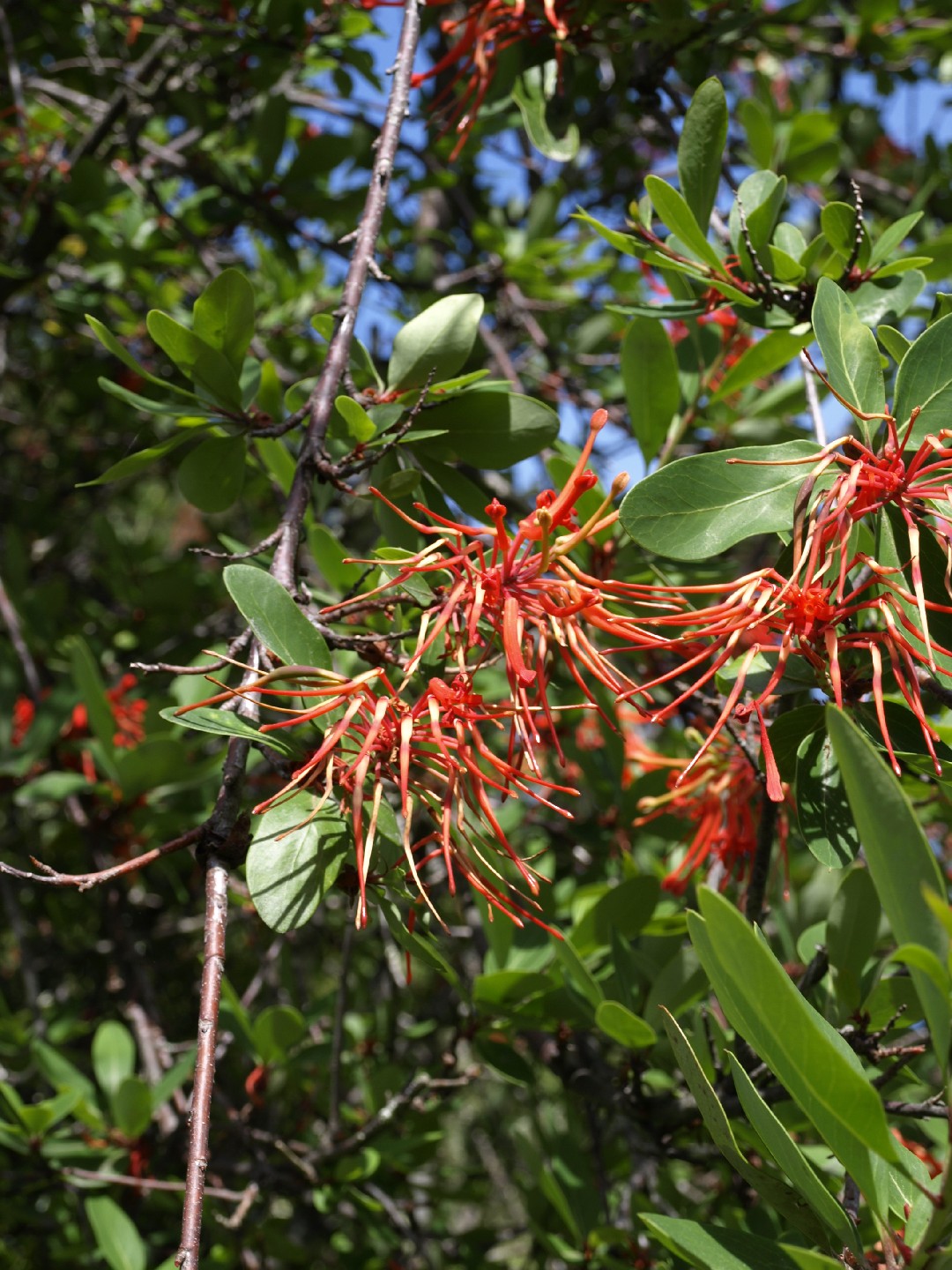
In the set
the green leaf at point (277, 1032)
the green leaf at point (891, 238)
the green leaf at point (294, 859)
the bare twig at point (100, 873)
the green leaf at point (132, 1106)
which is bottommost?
the green leaf at point (132, 1106)

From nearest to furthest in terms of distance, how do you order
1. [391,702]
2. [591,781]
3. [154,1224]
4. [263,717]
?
1. [391,702]
2. [263,717]
3. [591,781]
4. [154,1224]

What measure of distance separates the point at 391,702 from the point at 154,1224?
1539 millimetres

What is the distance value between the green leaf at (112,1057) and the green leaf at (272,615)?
0.99 metres

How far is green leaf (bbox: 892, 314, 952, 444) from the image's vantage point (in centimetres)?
71

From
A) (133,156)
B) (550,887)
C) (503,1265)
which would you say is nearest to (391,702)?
(550,887)

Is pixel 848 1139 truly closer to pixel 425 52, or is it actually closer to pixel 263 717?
pixel 263 717

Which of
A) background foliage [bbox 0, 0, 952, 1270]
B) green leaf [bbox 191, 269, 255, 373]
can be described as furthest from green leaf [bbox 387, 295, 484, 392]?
green leaf [bbox 191, 269, 255, 373]

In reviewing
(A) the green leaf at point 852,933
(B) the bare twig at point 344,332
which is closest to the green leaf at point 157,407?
(B) the bare twig at point 344,332

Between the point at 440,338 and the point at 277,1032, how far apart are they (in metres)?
0.91

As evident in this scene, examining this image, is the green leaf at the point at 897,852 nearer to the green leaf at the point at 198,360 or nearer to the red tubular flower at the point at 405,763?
the red tubular flower at the point at 405,763

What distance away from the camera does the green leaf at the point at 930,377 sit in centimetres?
71

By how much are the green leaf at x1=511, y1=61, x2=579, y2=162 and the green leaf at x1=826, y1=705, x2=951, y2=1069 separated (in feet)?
3.14

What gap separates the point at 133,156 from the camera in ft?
5.11

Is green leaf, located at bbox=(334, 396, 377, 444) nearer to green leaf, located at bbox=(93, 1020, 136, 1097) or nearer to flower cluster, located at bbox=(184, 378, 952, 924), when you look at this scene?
flower cluster, located at bbox=(184, 378, 952, 924)
